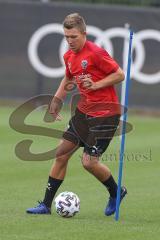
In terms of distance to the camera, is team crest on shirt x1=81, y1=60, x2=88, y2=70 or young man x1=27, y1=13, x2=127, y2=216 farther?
team crest on shirt x1=81, y1=60, x2=88, y2=70

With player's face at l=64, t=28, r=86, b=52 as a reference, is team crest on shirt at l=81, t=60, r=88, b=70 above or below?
below

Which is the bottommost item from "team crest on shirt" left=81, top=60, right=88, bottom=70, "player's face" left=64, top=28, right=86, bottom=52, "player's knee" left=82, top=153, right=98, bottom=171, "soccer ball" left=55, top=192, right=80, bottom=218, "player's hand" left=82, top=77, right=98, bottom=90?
"soccer ball" left=55, top=192, right=80, bottom=218

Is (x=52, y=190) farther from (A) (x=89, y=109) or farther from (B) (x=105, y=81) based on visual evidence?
(B) (x=105, y=81)

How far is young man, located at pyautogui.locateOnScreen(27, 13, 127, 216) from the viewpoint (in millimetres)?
9008

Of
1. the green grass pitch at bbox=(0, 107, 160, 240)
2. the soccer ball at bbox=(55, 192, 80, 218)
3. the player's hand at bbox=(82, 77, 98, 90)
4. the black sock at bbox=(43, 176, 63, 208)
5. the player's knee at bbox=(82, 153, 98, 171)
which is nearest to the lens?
the green grass pitch at bbox=(0, 107, 160, 240)

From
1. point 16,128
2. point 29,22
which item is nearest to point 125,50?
point 29,22

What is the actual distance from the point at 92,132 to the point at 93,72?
69cm

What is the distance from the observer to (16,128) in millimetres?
17609

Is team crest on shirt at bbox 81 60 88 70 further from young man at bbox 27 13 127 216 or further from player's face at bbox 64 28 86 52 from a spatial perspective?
player's face at bbox 64 28 86 52

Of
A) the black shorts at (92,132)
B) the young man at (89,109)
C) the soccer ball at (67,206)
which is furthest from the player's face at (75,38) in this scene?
the soccer ball at (67,206)

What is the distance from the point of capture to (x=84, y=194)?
10898 mm

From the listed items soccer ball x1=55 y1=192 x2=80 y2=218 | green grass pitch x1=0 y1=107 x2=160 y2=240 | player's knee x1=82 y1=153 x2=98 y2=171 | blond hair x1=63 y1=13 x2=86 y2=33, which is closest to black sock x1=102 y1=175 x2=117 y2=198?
green grass pitch x1=0 y1=107 x2=160 y2=240

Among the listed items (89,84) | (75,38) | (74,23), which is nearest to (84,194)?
(89,84)

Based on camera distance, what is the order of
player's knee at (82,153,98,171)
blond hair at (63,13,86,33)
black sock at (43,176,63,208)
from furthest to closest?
1. black sock at (43,176,63,208)
2. player's knee at (82,153,98,171)
3. blond hair at (63,13,86,33)
